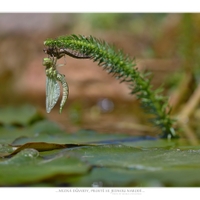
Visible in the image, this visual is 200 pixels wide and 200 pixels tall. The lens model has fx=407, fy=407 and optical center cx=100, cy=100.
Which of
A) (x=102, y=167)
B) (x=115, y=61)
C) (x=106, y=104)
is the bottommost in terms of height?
(x=102, y=167)

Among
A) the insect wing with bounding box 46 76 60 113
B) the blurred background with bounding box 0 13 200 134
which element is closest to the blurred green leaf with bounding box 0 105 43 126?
the blurred background with bounding box 0 13 200 134

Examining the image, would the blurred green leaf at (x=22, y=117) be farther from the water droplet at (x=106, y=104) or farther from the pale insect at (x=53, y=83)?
the water droplet at (x=106, y=104)

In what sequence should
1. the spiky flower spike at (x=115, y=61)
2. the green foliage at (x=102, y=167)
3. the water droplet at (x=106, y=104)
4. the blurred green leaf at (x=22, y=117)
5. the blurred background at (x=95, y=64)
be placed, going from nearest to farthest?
the green foliage at (x=102, y=167), the spiky flower spike at (x=115, y=61), the blurred green leaf at (x=22, y=117), the blurred background at (x=95, y=64), the water droplet at (x=106, y=104)

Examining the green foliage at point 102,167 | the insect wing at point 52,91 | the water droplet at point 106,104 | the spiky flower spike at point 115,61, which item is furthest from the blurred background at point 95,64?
the green foliage at point 102,167

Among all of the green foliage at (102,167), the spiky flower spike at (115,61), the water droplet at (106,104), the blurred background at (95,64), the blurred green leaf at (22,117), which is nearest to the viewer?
the green foliage at (102,167)

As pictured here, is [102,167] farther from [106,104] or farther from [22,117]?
[106,104]

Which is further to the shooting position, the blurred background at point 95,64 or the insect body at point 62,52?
the blurred background at point 95,64

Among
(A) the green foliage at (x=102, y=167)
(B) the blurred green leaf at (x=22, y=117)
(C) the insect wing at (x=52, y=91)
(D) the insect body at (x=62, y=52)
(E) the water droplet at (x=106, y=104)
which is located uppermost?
(D) the insect body at (x=62, y=52)

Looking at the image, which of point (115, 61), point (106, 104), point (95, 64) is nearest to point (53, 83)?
point (115, 61)
